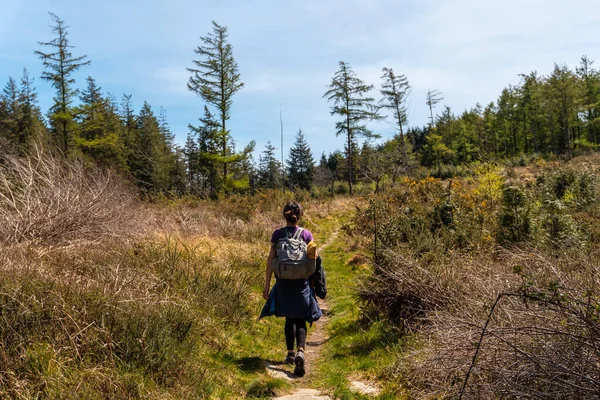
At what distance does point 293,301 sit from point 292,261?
486mm

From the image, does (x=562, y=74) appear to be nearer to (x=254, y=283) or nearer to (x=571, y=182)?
(x=571, y=182)

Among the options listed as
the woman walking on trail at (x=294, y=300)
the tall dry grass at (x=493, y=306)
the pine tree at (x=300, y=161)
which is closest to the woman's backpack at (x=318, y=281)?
the woman walking on trail at (x=294, y=300)

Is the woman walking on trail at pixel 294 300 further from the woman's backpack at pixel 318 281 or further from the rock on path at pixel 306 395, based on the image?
the rock on path at pixel 306 395

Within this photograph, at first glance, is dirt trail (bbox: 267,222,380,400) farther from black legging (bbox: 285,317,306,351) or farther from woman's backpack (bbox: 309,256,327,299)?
woman's backpack (bbox: 309,256,327,299)

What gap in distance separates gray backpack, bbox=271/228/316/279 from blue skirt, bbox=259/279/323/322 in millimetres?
174

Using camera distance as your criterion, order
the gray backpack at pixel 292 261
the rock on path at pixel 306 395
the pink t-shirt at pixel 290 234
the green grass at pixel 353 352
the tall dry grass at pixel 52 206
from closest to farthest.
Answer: the rock on path at pixel 306 395 < the green grass at pixel 353 352 < the gray backpack at pixel 292 261 < the pink t-shirt at pixel 290 234 < the tall dry grass at pixel 52 206

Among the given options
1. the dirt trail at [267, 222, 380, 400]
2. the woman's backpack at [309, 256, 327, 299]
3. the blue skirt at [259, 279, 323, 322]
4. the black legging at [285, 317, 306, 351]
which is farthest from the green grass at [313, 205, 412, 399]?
the woman's backpack at [309, 256, 327, 299]

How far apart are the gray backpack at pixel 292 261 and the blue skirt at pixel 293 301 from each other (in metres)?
0.17

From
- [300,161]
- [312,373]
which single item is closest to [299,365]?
[312,373]

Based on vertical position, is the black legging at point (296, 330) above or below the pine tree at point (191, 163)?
below

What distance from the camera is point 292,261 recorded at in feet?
13.9

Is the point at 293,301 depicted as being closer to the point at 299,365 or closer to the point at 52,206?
the point at 299,365

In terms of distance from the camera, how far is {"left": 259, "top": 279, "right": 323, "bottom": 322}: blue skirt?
4344 mm

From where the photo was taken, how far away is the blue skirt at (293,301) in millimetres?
4344
